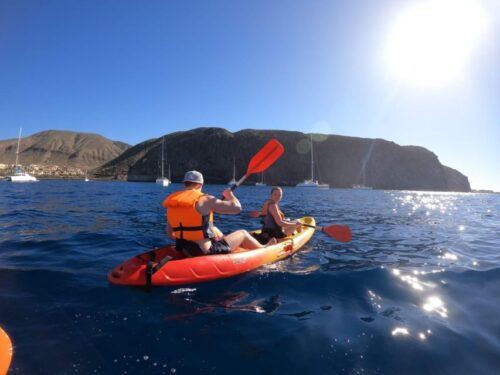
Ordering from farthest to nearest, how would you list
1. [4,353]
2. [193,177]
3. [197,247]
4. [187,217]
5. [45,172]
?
[45,172] < [197,247] < [193,177] < [187,217] < [4,353]

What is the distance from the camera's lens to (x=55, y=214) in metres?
13.6

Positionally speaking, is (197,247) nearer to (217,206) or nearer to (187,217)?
(187,217)

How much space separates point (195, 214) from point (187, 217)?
0.52 ft

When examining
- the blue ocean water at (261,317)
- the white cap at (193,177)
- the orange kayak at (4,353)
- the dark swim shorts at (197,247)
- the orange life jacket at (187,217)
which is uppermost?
the white cap at (193,177)

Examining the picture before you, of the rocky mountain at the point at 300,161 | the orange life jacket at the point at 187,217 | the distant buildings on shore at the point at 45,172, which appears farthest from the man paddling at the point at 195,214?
the distant buildings on shore at the point at 45,172

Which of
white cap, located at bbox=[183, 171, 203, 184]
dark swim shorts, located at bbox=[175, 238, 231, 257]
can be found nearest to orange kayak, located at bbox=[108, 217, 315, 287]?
dark swim shorts, located at bbox=[175, 238, 231, 257]

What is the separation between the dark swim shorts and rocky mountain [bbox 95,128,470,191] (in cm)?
9425

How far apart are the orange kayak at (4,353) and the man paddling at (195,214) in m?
2.77

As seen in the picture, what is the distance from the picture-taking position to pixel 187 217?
18.0ft

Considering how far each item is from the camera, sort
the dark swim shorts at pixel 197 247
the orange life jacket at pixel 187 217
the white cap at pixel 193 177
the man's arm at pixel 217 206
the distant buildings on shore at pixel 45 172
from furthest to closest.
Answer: the distant buildings on shore at pixel 45 172
the dark swim shorts at pixel 197 247
the white cap at pixel 193 177
the orange life jacket at pixel 187 217
the man's arm at pixel 217 206

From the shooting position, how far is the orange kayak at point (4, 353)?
2.79 metres

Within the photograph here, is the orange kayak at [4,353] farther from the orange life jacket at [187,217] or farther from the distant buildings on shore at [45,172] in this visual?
the distant buildings on shore at [45,172]

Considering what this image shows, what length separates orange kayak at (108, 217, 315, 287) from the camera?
16.8 ft

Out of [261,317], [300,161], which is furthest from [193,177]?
[300,161]
